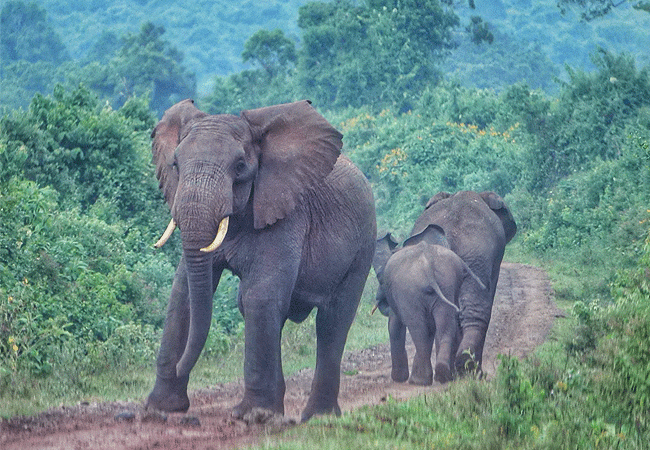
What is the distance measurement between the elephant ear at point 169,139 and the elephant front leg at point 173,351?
54 centimetres

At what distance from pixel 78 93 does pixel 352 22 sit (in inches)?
776

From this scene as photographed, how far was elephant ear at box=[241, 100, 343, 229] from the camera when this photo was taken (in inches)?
271

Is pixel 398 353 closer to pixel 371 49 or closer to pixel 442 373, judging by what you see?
pixel 442 373

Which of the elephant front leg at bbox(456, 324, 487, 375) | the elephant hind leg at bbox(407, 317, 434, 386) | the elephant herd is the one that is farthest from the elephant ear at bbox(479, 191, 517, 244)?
the elephant herd

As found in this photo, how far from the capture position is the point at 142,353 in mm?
9555

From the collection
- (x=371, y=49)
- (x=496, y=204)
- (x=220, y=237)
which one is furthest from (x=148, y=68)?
(x=220, y=237)

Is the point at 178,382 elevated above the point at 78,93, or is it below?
above

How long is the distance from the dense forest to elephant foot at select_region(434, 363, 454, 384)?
1.08 m

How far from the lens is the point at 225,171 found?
21.3 ft

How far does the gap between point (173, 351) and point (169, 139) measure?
4.83ft

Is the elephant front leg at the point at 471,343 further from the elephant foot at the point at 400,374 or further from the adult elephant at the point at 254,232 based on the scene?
the adult elephant at the point at 254,232

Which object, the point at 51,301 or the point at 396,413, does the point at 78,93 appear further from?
the point at 396,413

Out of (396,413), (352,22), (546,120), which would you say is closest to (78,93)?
(396,413)

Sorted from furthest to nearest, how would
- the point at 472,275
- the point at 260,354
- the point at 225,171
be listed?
the point at 472,275
the point at 260,354
the point at 225,171
